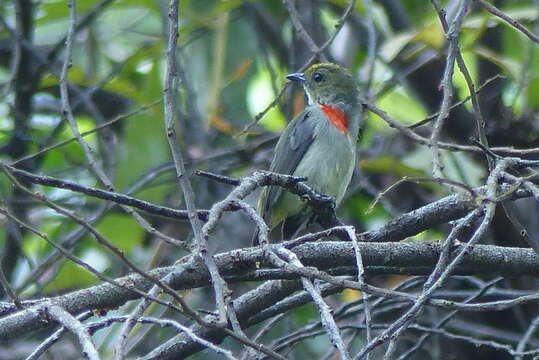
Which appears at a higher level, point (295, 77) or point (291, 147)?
point (295, 77)

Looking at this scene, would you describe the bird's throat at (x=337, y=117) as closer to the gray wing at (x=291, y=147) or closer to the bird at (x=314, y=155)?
the bird at (x=314, y=155)

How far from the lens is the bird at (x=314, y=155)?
5.80 m

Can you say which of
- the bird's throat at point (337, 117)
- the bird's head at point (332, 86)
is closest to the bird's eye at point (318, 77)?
the bird's head at point (332, 86)

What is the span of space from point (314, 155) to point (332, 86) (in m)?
0.79

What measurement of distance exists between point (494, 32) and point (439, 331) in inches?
132

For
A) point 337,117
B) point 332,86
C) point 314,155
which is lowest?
point 314,155

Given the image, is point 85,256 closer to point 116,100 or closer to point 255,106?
point 116,100

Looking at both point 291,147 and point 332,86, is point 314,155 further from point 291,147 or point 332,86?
point 332,86

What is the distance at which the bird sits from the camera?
19.0ft

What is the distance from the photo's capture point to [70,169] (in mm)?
6129

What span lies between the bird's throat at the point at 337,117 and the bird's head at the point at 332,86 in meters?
0.11

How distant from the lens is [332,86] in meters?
6.65

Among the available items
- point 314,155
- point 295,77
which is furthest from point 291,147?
point 295,77

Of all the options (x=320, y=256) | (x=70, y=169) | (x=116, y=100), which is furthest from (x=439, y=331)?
(x=116, y=100)
